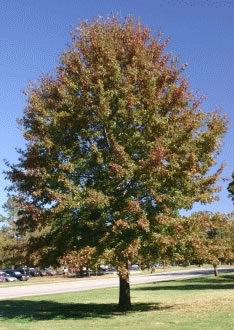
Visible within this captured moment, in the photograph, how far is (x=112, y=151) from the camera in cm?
1764

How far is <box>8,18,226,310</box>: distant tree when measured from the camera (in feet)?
53.2

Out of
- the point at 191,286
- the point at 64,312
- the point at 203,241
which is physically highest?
the point at 203,241

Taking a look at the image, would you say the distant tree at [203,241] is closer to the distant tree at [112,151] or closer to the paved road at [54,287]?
the distant tree at [112,151]

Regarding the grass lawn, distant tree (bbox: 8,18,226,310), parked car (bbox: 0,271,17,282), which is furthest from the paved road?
parked car (bbox: 0,271,17,282)

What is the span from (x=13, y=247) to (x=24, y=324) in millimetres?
3815

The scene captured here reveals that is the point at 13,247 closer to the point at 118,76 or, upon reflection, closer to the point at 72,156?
the point at 72,156

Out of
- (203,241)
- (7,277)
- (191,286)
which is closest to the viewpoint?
(203,241)

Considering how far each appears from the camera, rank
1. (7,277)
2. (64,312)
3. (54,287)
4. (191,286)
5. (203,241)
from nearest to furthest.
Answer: (203,241) → (64,312) → (191,286) → (54,287) → (7,277)

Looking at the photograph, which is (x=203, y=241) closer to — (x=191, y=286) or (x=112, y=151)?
(x=112, y=151)

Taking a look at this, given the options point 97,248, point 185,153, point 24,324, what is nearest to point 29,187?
point 97,248

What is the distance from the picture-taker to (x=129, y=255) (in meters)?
15.4

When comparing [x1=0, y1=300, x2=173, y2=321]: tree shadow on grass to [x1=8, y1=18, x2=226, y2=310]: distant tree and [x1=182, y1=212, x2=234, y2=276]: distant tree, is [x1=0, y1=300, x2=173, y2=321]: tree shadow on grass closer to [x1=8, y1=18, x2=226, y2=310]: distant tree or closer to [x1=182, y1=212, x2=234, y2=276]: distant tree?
[x1=8, y1=18, x2=226, y2=310]: distant tree

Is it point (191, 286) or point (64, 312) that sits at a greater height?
point (191, 286)

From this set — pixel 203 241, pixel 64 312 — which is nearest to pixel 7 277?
pixel 64 312
